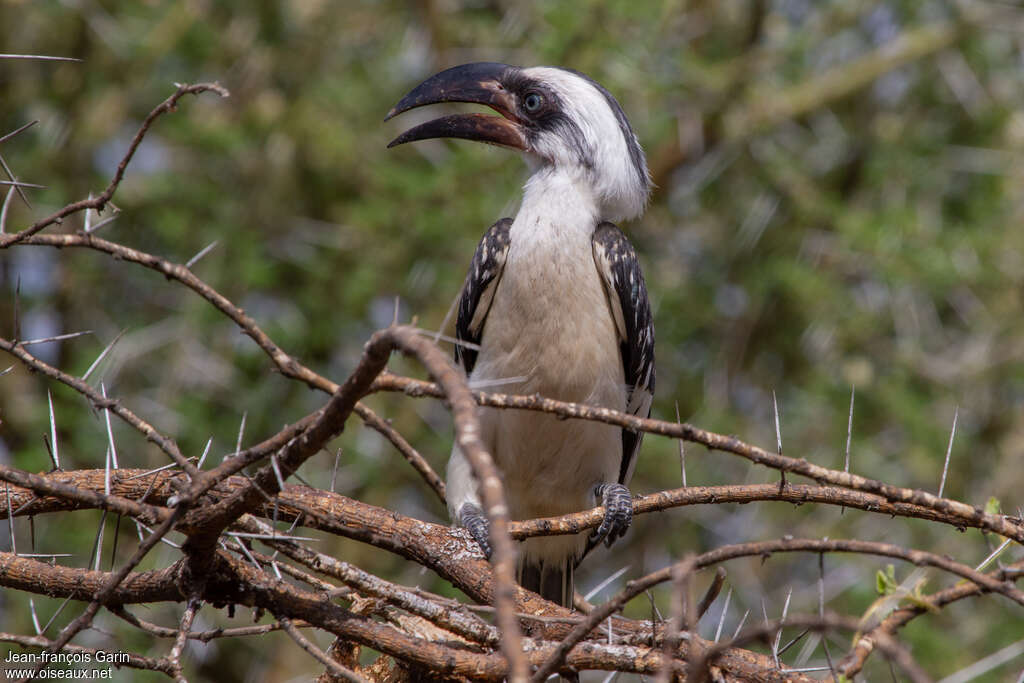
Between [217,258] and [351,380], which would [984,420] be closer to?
Answer: [217,258]

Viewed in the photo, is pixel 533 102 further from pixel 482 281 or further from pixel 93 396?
pixel 93 396

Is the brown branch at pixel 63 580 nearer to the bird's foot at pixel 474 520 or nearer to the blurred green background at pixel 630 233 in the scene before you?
the bird's foot at pixel 474 520

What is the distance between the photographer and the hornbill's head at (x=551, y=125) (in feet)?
14.4

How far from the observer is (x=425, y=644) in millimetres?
2387

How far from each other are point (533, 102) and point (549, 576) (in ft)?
6.56

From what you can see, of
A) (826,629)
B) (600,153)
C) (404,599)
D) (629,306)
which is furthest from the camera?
(600,153)

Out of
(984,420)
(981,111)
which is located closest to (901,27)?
(981,111)

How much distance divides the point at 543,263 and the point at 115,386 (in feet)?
15.2

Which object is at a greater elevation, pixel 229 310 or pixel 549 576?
pixel 229 310

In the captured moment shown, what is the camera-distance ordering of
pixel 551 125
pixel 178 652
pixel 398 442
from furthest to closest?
pixel 551 125 → pixel 398 442 → pixel 178 652

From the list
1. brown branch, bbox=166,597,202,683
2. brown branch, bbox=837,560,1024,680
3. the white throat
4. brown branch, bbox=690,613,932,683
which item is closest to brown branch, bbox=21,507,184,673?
brown branch, bbox=166,597,202,683

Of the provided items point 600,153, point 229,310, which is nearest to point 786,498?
point 229,310

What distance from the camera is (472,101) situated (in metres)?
4.60

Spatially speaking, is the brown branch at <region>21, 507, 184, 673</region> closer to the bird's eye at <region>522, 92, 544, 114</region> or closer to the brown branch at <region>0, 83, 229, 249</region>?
the brown branch at <region>0, 83, 229, 249</region>
